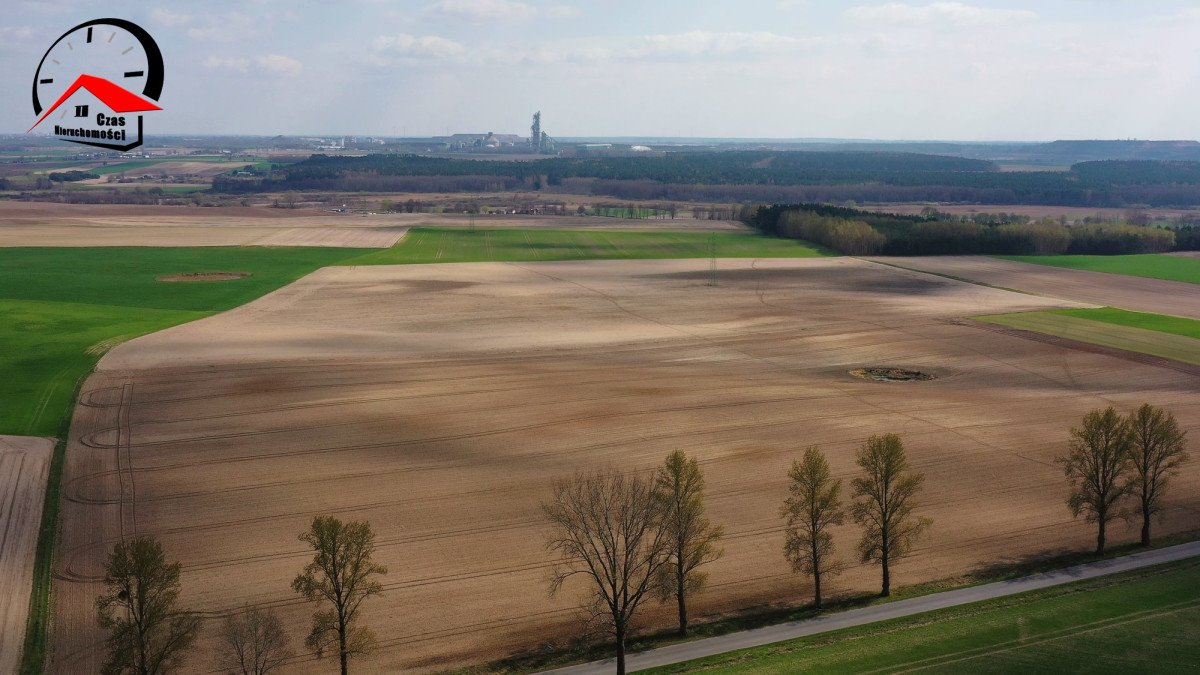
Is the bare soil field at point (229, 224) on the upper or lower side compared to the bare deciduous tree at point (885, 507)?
upper

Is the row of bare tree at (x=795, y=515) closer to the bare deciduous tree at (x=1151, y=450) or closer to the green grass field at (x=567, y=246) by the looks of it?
the bare deciduous tree at (x=1151, y=450)

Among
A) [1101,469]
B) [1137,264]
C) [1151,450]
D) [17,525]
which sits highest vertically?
[1137,264]

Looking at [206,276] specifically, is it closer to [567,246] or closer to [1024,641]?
[567,246]

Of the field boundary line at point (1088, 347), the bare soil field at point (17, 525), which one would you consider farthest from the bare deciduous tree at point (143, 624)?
the field boundary line at point (1088, 347)

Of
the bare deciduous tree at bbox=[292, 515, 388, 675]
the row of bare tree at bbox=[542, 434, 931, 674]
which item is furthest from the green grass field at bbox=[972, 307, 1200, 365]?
the bare deciduous tree at bbox=[292, 515, 388, 675]

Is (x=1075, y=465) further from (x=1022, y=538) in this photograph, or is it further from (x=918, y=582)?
(x=918, y=582)

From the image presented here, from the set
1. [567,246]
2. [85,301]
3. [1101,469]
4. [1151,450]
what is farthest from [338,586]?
[567,246]

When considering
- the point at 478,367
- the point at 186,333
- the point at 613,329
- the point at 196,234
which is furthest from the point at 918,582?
the point at 196,234
